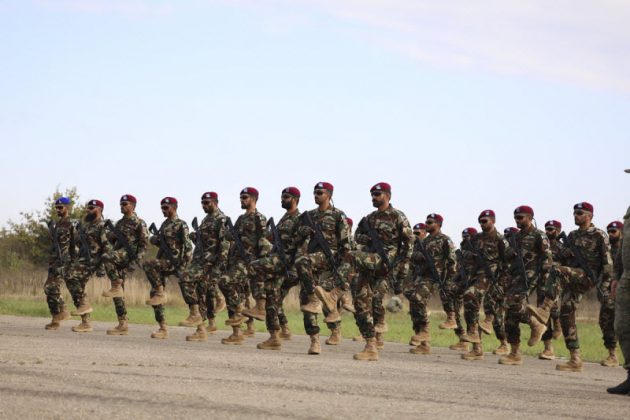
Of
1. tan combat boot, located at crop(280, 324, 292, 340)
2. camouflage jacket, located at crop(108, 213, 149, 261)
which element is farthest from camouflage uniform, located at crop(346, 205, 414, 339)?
camouflage jacket, located at crop(108, 213, 149, 261)

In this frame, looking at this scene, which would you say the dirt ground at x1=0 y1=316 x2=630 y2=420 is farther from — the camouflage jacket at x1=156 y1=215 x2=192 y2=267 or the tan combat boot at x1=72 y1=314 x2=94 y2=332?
the tan combat boot at x1=72 y1=314 x2=94 y2=332

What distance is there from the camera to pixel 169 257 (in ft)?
58.5

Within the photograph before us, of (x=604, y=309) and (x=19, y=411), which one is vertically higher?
(x=604, y=309)

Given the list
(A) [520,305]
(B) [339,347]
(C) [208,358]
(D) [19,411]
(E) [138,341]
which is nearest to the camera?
(D) [19,411]

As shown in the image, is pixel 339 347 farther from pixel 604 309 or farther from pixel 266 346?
pixel 604 309

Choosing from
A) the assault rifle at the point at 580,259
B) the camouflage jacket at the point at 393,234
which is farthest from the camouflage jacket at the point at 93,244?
the assault rifle at the point at 580,259

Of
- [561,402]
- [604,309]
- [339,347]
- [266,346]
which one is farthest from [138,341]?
[561,402]

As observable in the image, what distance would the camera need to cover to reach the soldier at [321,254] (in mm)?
14250

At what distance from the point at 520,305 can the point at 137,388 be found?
25.3 feet

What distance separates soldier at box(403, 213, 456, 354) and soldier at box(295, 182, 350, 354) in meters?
3.08

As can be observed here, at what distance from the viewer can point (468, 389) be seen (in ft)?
34.1

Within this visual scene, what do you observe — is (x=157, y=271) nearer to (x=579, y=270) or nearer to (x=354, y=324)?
(x=579, y=270)

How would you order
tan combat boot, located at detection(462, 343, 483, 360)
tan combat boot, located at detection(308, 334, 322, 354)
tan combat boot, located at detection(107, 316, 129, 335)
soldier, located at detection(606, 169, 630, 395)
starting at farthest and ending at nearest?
tan combat boot, located at detection(107, 316, 129, 335) < tan combat boot, located at detection(462, 343, 483, 360) < tan combat boot, located at detection(308, 334, 322, 354) < soldier, located at detection(606, 169, 630, 395)

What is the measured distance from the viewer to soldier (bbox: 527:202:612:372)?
15.0 metres
